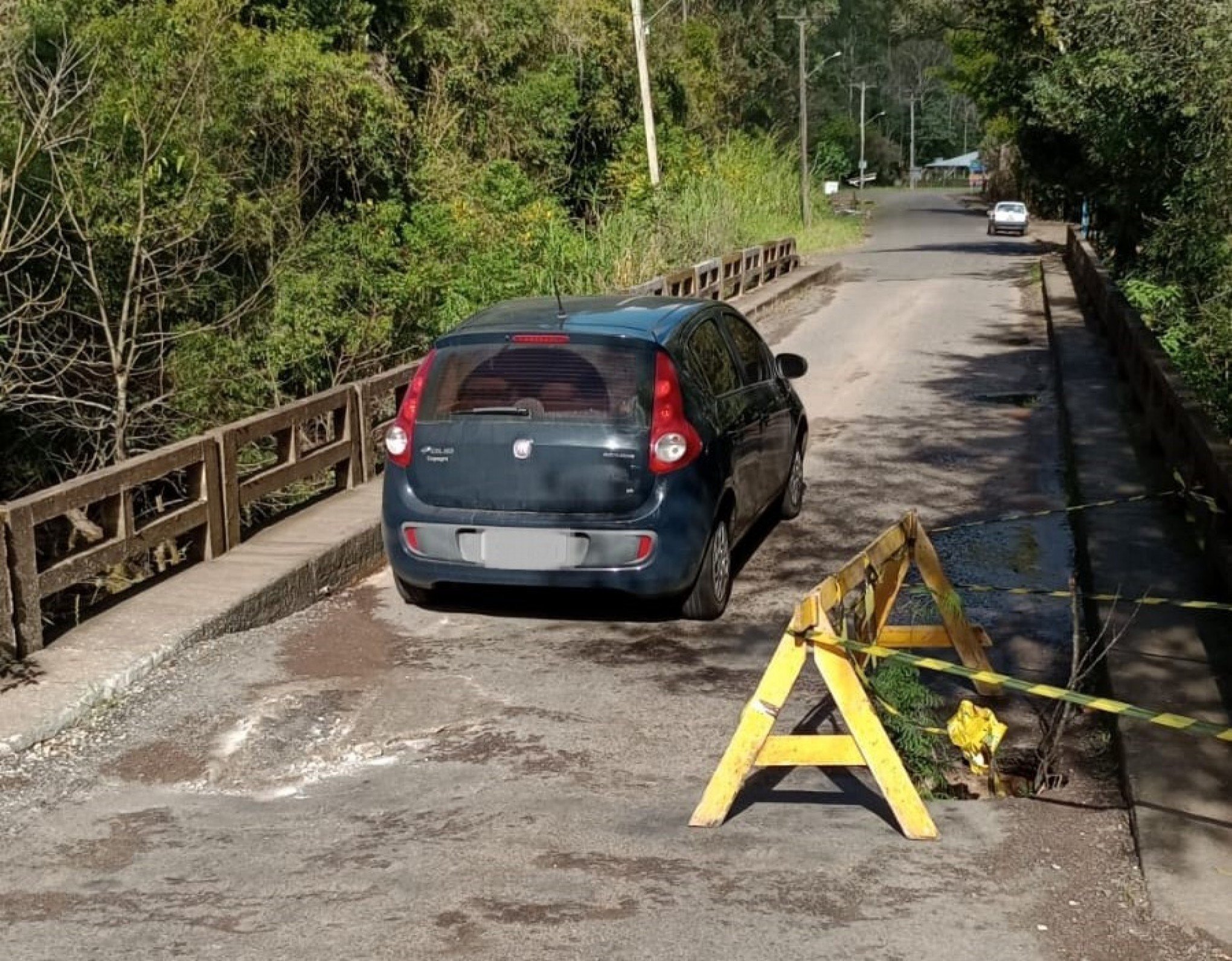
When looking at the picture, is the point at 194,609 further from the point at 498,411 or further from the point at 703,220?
the point at 703,220

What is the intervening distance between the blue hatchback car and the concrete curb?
73cm

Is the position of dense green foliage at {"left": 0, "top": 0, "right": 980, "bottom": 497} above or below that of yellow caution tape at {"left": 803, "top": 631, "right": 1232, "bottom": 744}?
above

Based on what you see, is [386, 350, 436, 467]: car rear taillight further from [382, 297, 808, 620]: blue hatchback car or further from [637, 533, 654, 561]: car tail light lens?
[637, 533, 654, 561]: car tail light lens

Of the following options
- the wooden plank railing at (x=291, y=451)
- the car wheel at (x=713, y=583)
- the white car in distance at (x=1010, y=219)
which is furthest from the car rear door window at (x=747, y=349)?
the white car in distance at (x=1010, y=219)

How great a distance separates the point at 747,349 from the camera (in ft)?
31.6

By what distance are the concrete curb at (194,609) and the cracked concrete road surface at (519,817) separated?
116 millimetres

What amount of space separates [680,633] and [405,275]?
11730mm

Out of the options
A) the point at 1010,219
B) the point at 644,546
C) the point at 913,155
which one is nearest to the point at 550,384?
the point at 644,546

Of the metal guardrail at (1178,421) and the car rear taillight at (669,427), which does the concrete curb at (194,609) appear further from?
the metal guardrail at (1178,421)

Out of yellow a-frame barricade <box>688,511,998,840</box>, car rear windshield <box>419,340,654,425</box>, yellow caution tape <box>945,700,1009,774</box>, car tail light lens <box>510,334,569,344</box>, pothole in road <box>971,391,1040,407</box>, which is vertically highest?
car tail light lens <box>510,334,569,344</box>

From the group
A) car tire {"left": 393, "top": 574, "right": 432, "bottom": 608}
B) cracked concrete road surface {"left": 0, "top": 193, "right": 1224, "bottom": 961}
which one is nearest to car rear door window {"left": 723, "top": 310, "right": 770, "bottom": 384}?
cracked concrete road surface {"left": 0, "top": 193, "right": 1224, "bottom": 961}

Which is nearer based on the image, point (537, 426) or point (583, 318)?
point (537, 426)

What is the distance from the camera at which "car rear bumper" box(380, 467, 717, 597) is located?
761 cm

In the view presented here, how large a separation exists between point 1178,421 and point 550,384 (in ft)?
15.8
